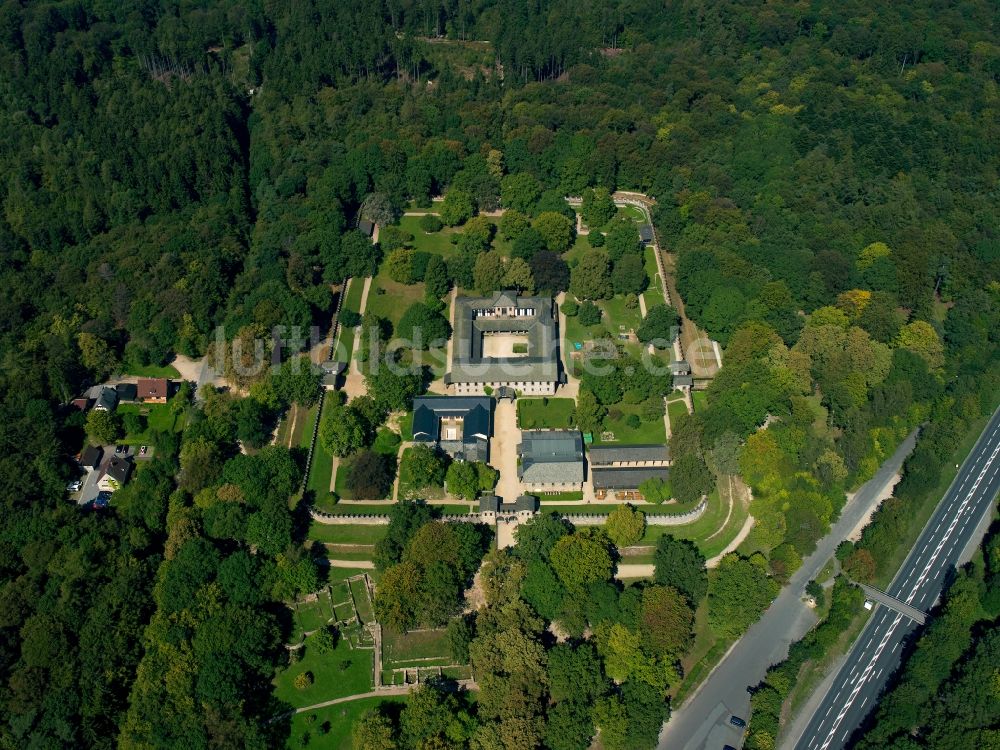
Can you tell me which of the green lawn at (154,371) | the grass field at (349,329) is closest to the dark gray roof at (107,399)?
the green lawn at (154,371)

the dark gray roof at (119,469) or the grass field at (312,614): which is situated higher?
the dark gray roof at (119,469)

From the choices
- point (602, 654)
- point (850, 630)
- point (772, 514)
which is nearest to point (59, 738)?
point (602, 654)

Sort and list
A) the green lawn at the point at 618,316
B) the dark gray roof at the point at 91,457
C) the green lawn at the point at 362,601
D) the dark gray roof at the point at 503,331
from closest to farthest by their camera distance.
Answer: the green lawn at the point at 362,601 < the dark gray roof at the point at 91,457 < the dark gray roof at the point at 503,331 < the green lawn at the point at 618,316

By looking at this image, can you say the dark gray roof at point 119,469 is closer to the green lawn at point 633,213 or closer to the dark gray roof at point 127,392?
the dark gray roof at point 127,392

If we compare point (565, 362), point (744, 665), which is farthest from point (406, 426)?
point (744, 665)

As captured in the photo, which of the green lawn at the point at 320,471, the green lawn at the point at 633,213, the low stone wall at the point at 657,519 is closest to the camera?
the low stone wall at the point at 657,519

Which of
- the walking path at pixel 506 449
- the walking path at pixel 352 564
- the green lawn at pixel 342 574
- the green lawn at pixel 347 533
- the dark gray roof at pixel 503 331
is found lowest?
the green lawn at pixel 342 574

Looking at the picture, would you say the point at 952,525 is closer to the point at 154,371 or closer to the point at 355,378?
the point at 355,378
